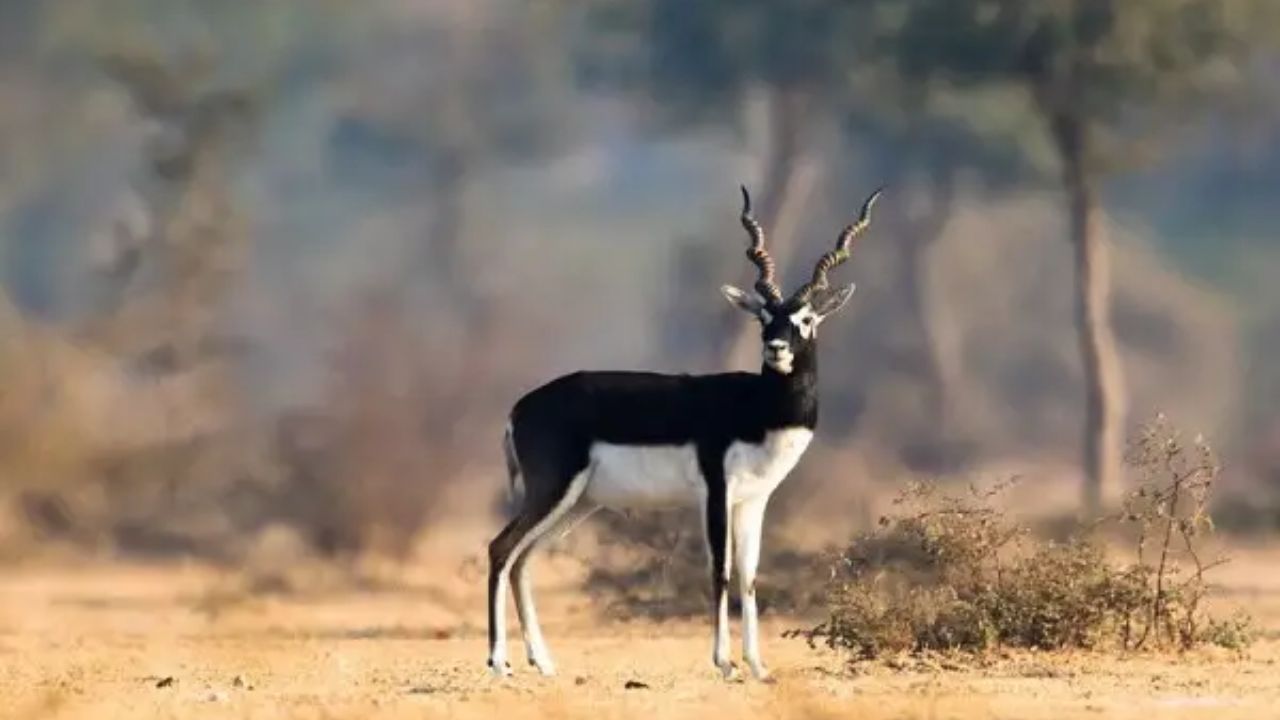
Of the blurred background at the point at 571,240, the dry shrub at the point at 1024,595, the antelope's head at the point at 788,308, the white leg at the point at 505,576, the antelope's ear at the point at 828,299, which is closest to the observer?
the antelope's head at the point at 788,308

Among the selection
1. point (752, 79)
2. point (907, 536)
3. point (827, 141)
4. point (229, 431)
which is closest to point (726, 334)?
point (752, 79)

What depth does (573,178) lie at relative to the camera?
78.2 metres

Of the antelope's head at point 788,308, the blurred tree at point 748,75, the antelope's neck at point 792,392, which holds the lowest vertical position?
the antelope's neck at point 792,392

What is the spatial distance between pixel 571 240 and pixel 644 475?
58.3 m

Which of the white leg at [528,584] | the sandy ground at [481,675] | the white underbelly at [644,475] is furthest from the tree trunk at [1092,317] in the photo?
the white underbelly at [644,475]

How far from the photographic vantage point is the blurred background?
1325 inches

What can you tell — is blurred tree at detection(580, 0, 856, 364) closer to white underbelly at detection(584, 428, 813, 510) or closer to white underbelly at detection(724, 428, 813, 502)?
white underbelly at detection(584, 428, 813, 510)

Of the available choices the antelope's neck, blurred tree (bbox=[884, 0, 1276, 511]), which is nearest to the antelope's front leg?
the antelope's neck

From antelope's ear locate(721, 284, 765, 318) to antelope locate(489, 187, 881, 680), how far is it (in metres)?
0.01

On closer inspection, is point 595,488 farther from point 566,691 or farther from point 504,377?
point 504,377

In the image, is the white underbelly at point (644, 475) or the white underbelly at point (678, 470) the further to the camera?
the white underbelly at point (644, 475)

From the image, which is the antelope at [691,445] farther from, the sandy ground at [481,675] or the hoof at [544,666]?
the sandy ground at [481,675]

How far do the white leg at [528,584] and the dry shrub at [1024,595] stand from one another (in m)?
1.49

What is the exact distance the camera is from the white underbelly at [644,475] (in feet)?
57.0
